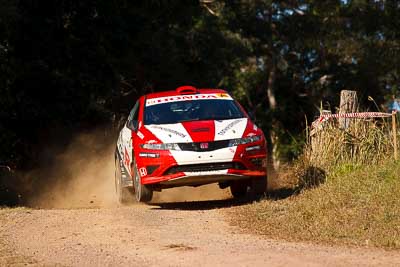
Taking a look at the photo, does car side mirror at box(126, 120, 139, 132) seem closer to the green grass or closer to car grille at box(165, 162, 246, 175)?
A: car grille at box(165, 162, 246, 175)

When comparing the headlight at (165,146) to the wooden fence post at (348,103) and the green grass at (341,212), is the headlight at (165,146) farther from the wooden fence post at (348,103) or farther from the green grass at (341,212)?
the wooden fence post at (348,103)

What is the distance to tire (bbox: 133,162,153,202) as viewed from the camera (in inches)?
539

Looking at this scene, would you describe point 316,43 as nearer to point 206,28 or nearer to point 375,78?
point 375,78

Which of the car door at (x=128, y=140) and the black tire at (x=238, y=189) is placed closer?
the car door at (x=128, y=140)

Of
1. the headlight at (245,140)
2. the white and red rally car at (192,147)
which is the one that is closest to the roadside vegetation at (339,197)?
the white and red rally car at (192,147)

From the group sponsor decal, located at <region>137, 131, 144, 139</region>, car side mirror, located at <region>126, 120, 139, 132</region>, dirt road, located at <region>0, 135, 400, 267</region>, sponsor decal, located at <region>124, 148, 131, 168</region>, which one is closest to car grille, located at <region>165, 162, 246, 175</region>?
dirt road, located at <region>0, 135, 400, 267</region>

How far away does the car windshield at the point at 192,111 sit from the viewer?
1422 cm

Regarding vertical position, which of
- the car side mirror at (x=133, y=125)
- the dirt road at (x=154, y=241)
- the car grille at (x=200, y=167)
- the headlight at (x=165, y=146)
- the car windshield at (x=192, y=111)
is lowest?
the dirt road at (x=154, y=241)

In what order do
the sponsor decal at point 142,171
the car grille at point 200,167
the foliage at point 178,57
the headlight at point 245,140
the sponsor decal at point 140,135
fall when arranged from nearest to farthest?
the car grille at point 200,167 → the headlight at point 245,140 → the sponsor decal at point 142,171 → the sponsor decal at point 140,135 → the foliage at point 178,57

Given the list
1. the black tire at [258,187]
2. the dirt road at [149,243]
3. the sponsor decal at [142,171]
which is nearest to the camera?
the dirt road at [149,243]

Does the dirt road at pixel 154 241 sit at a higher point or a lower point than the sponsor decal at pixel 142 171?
lower

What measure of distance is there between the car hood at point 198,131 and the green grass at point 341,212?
1093 mm

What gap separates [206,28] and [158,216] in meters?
30.6

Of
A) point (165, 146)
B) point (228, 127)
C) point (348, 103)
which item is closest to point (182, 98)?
point (228, 127)
